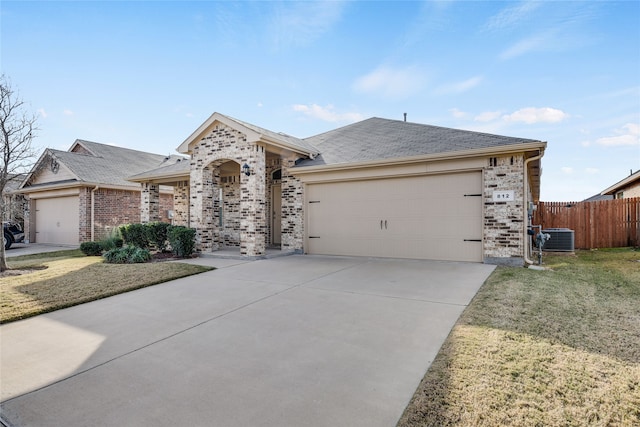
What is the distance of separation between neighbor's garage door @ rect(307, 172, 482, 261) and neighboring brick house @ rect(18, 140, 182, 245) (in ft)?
25.5

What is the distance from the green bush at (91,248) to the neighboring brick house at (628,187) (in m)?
20.9

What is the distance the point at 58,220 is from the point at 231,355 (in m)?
17.5

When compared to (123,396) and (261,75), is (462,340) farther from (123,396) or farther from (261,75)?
(261,75)

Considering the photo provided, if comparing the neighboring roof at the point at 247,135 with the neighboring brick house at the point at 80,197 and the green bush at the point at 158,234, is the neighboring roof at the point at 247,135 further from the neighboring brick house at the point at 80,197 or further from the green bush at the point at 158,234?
the neighboring brick house at the point at 80,197

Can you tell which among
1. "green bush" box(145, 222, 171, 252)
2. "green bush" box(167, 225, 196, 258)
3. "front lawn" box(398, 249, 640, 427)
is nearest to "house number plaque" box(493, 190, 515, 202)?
"front lawn" box(398, 249, 640, 427)

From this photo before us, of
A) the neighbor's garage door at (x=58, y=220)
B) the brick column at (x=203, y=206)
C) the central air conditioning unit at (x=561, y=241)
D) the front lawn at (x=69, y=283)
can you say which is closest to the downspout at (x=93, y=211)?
the neighbor's garage door at (x=58, y=220)

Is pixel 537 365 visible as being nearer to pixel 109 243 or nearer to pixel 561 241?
pixel 561 241

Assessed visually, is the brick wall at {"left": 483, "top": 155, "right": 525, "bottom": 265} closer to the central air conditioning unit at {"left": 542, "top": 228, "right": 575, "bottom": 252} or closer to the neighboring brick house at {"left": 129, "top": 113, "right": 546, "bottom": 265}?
the neighboring brick house at {"left": 129, "top": 113, "right": 546, "bottom": 265}

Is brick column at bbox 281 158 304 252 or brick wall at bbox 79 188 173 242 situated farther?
brick wall at bbox 79 188 173 242

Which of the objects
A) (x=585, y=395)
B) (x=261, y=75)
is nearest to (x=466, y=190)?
(x=585, y=395)

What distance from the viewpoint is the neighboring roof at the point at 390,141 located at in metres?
8.04

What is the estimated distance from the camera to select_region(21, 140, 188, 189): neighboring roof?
14.6 meters

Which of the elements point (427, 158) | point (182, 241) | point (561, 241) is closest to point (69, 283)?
point (182, 241)

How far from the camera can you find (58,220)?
1566 cm
